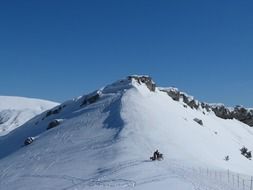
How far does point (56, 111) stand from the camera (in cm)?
8881

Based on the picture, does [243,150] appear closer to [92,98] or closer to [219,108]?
[92,98]

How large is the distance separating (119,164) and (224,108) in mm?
71800

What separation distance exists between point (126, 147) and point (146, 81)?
3942 centimetres

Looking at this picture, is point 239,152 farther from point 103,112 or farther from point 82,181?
point 82,181

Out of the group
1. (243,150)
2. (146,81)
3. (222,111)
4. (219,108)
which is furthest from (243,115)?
(243,150)

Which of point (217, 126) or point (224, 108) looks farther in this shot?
point (224, 108)

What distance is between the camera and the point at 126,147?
163ft

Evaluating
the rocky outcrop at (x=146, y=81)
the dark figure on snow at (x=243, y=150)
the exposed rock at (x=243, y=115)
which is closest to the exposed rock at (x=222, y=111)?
the exposed rock at (x=243, y=115)

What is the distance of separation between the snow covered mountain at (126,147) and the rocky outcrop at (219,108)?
4.44 m

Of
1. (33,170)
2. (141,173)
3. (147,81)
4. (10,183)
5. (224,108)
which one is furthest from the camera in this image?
(224,108)

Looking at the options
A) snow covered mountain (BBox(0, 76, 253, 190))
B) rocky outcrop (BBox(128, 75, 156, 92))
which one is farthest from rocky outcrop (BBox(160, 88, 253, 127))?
rocky outcrop (BBox(128, 75, 156, 92))

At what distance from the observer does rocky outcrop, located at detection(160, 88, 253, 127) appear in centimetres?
9388

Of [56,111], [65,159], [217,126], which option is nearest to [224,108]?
[217,126]

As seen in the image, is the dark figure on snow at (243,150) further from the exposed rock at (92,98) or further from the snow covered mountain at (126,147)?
the exposed rock at (92,98)
